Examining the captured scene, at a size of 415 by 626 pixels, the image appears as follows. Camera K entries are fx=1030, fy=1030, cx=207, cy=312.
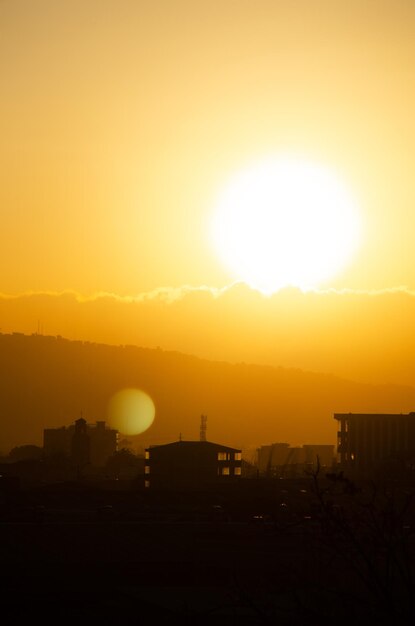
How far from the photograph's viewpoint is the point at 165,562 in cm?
6284

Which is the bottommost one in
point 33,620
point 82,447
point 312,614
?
point 33,620

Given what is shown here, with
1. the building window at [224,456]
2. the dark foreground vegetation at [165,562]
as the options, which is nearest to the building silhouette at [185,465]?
the building window at [224,456]

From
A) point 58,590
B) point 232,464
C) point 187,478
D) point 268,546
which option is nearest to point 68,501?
point 268,546

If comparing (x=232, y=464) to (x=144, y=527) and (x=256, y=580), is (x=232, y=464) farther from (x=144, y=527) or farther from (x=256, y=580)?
(x=256, y=580)

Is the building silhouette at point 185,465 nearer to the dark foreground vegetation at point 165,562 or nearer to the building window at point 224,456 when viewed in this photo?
the building window at point 224,456

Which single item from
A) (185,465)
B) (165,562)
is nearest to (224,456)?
(185,465)

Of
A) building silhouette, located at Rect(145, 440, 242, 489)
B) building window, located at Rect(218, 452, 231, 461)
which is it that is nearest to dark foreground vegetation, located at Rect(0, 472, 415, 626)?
building silhouette, located at Rect(145, 440, 242, 489)

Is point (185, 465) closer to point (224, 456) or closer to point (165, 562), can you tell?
point (224, 456)

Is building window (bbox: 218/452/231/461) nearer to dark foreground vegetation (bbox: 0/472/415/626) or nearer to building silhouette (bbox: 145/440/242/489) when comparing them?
building silhouette (bbox: 145/440/242/489)

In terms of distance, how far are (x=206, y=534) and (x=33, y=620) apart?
2536cm

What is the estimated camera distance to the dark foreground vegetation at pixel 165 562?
44.5 metres

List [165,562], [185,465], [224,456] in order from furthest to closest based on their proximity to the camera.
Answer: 1. [224,456]
2. [185,465]
3. [165,562]

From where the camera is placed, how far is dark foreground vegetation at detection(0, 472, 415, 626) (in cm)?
4450

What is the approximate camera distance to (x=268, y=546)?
6469cm
